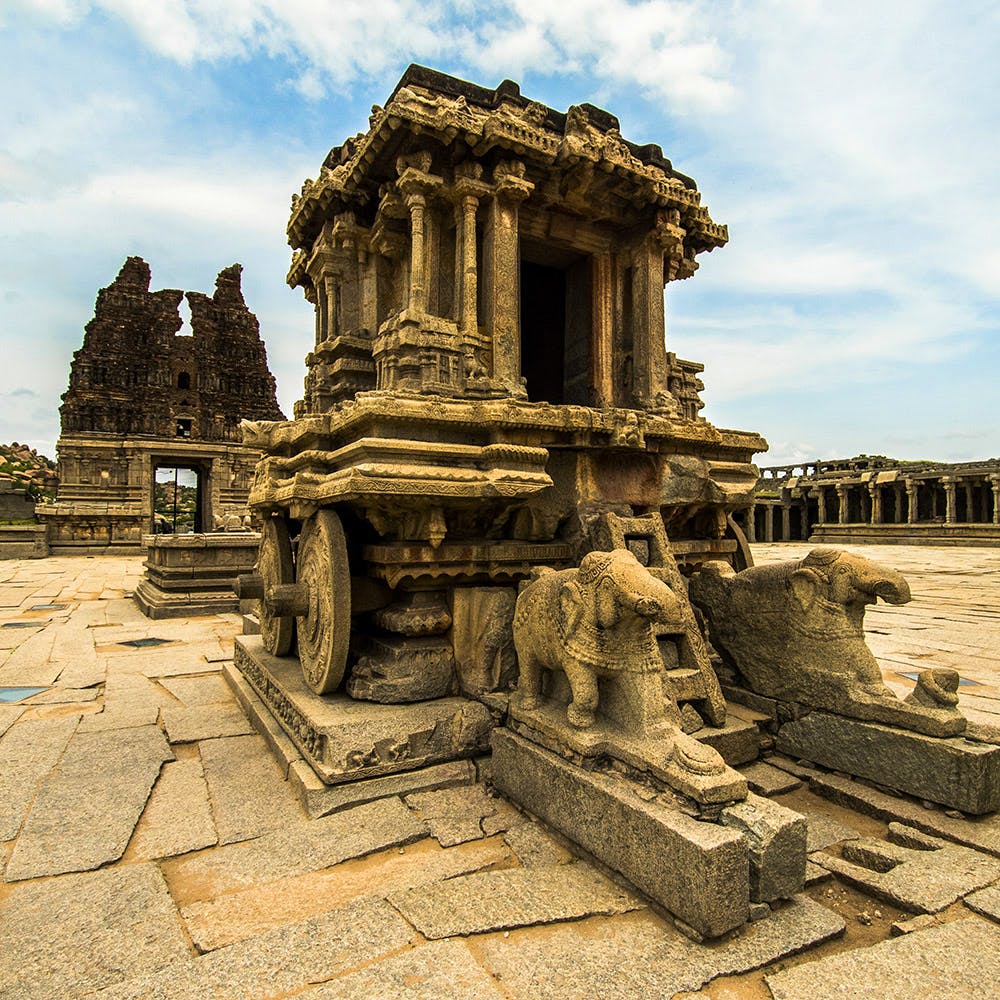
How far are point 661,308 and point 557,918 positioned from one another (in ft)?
14.8

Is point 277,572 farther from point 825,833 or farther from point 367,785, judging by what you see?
point 825,833

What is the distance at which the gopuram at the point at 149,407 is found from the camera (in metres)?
24.5

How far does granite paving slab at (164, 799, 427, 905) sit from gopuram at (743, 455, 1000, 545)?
24.9 metres

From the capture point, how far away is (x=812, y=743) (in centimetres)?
349

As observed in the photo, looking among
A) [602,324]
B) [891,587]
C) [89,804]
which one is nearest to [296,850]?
[89,804]

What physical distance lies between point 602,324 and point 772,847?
13.6 ft

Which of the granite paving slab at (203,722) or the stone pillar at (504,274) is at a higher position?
the stone pillar at (504,274)

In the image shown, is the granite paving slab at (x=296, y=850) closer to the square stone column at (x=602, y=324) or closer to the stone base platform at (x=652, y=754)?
the stone base platform at (x=652, y=754)

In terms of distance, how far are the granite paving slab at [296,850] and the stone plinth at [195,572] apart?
7.80 m

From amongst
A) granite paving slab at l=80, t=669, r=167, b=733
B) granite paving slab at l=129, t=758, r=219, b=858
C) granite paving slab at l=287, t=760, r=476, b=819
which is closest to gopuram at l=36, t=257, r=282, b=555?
granite paving slab at l=80, t=669, r=167, b=733

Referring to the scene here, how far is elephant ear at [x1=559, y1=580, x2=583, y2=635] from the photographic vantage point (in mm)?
2944

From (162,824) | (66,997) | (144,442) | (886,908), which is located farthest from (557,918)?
(144,442)

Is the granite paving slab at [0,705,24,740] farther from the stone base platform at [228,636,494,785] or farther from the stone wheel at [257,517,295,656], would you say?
the stone base platform at [228,636,494,785]

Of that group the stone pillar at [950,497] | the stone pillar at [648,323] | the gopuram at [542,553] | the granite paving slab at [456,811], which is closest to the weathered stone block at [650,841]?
the gopuram at [542,553]
